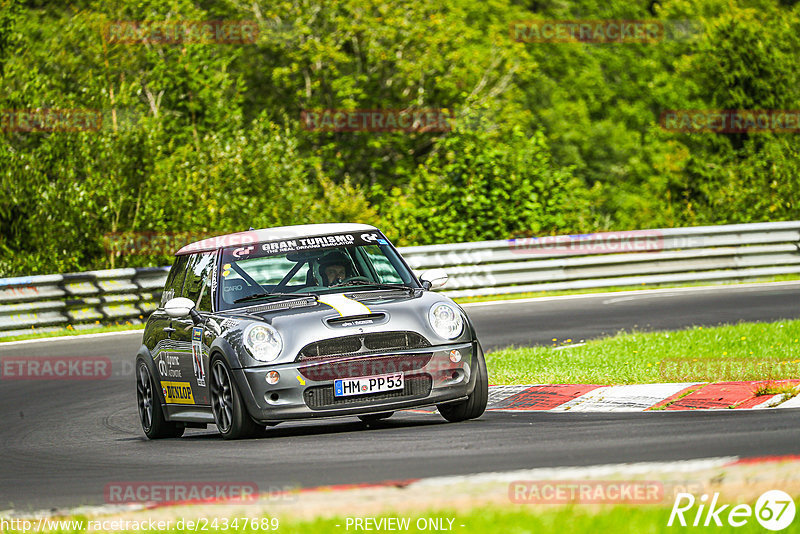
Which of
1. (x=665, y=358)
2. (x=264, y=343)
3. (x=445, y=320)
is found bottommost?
(x=665, y=358)

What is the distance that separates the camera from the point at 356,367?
8.92m

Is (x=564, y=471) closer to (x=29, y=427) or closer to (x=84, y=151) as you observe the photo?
(x=29, y=427)

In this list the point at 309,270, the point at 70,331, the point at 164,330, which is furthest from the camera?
the point at 70,331

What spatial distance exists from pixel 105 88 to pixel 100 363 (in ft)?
31.4

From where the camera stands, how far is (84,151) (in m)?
23.5

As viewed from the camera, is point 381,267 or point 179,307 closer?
point 179,307

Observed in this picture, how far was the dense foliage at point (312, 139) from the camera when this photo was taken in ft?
77.6

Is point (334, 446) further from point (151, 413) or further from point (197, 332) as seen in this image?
point (151, 413)

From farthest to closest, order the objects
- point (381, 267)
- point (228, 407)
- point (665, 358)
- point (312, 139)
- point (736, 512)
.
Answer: point (312, 139) → point (665, 358) → point (381, 267) → point (228, 407) → point (736, 512)

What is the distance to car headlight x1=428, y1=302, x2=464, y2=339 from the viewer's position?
9.22m

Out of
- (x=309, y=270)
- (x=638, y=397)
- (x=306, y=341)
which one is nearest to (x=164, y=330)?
(x=309, y=270)

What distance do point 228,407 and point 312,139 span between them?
34204 millimetres

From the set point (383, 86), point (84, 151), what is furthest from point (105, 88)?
point (383, 86)

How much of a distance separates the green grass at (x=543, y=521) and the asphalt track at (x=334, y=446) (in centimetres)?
119
